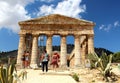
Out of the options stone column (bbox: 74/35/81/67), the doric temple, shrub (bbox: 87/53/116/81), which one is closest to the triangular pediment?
the doric temple

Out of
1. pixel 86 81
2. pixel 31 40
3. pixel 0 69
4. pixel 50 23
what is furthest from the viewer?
pixel 31 40

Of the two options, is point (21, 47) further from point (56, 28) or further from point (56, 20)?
point (56, 20)

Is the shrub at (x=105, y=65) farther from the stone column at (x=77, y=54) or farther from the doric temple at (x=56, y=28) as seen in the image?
the doric temple at (x=56, y=28)

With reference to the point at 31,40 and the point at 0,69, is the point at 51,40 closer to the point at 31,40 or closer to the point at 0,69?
the point at 31,40

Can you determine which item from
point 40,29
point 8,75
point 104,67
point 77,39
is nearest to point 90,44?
point 77,39

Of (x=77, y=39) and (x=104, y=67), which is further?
(x=77, y=39)

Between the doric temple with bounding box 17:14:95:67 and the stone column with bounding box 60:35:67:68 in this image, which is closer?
the stone column with bounding box 60:35:67:68

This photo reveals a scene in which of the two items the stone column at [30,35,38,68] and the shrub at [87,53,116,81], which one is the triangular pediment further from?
the shrub at [87,53,116,81]

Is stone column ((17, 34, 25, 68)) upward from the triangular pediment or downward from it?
downward

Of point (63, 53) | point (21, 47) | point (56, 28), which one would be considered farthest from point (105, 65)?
point (21, 47)

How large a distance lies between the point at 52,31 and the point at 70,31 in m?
2.95

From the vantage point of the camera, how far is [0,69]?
32.5ft

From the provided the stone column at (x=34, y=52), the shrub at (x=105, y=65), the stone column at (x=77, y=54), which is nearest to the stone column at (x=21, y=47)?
the stone column at (x=34, y=52)

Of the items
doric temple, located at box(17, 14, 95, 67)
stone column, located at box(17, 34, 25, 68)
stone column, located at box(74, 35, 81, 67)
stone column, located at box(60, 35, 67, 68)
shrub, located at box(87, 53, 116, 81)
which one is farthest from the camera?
doric temple, located at box(17, 14, 95, 67)
